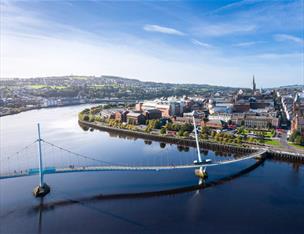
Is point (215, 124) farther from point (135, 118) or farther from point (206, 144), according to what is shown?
point (135, 118)

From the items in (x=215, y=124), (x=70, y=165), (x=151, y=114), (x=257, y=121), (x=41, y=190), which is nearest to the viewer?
(x=41, y=190)

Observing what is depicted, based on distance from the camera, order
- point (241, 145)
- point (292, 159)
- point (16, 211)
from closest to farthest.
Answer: point (16, 211), point (292, 159), point (241, 145)

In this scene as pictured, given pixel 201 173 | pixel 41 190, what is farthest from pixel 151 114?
pixel 41 190

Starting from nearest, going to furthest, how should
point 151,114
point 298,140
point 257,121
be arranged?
point 298,140 < point 257,121 < point 151,114

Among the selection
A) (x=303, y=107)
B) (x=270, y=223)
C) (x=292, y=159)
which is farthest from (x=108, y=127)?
(x=303, y=107)

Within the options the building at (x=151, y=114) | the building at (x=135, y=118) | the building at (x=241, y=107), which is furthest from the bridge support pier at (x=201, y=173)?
the building at (x=241, y=107)

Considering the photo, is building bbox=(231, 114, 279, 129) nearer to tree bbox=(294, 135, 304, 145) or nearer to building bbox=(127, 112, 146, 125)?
tree bbox=(294, 135, 304, 145)

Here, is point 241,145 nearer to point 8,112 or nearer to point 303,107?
point 303,107
